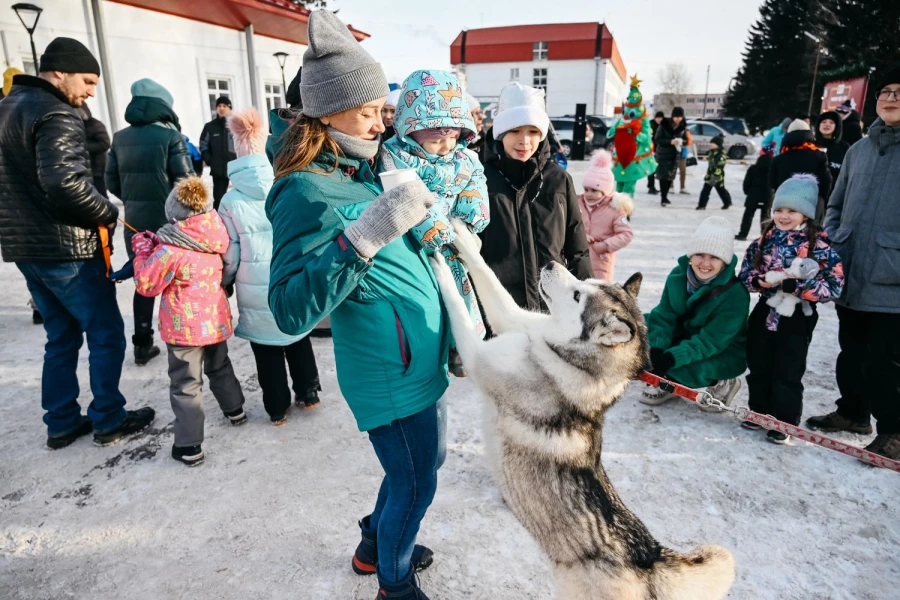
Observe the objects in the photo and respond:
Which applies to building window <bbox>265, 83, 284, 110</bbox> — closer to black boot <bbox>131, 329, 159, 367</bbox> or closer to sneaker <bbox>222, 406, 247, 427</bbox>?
black boot <bbox>131, 329, 159, 367</bbox>

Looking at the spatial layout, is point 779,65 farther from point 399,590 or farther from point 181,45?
point 399,590

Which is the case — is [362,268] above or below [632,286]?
above

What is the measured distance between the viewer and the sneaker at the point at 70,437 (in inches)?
128

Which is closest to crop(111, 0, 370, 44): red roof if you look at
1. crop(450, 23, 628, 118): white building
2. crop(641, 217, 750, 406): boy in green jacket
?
crop(641, 217, 750, 406): boy in green jacket

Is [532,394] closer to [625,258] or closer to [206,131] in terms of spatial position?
[625,258]

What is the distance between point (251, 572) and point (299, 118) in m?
2.02

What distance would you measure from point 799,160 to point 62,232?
800 centimetres

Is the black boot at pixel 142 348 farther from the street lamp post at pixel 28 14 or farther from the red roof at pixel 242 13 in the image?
the red roof at pixel 242 13

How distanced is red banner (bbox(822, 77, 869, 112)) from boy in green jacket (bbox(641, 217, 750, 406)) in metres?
14.8

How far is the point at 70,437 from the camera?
330 cm

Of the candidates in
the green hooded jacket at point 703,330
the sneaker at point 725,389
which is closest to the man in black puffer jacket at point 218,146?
the green hooded jacket at point 703,330

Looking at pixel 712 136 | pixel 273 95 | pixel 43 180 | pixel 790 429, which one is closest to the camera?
pixel 790 429

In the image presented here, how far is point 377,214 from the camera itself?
4.67 feet

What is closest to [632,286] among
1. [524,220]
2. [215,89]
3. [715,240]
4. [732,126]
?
[524,220]
